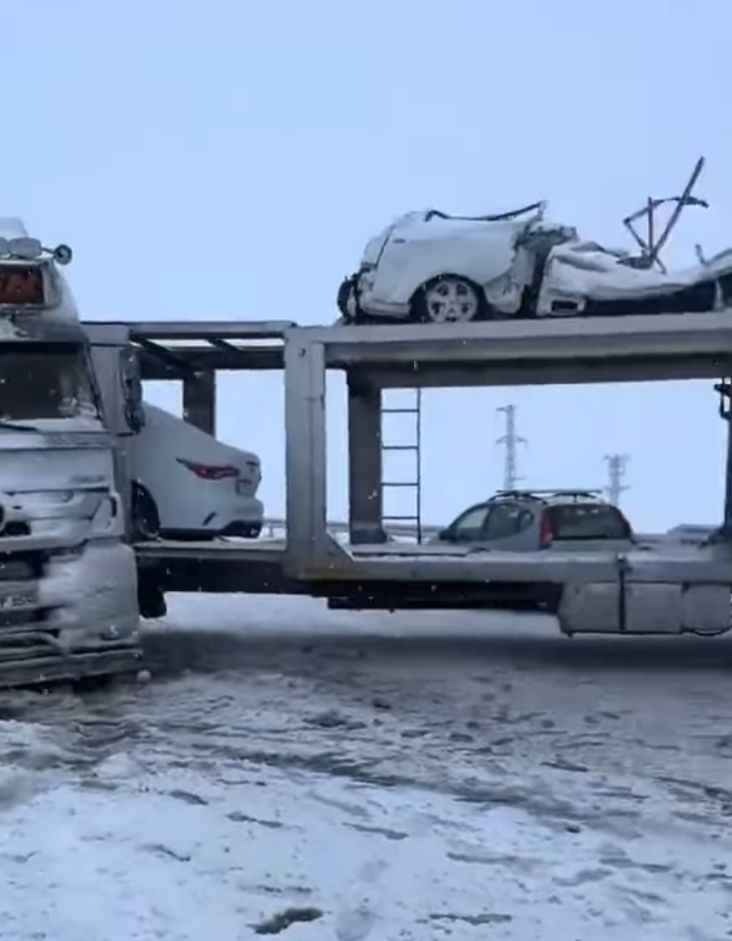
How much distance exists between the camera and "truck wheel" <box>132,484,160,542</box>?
10305mm

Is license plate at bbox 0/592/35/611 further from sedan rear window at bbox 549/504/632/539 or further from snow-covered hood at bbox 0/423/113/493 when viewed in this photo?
sedan rear window at bbox 549/504/632/539

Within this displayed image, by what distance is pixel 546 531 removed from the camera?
11.4 meters

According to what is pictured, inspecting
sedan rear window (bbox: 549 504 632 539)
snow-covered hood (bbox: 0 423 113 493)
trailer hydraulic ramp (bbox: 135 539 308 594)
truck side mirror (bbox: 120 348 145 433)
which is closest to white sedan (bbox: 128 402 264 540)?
trailer hydraulic ramp (bbox: 135 539 308 594)

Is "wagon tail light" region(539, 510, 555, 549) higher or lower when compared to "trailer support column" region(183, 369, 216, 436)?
lower

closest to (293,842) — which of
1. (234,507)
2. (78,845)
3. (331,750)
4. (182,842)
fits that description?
(182,842)

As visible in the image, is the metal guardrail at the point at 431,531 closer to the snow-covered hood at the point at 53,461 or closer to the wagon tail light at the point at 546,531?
the wagon tail light at the point at 546,531

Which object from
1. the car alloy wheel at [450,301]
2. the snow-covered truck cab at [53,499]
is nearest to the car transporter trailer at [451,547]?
the car alloy wheel at [450,301]

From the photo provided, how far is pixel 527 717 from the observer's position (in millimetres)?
7984

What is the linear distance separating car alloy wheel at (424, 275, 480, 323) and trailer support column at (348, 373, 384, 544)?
44.7 inches

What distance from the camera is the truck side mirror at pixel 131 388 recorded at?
955 centimetres

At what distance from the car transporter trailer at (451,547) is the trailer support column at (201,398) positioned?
3.43 ft

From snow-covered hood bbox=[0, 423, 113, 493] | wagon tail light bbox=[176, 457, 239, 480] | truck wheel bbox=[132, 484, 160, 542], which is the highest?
snow-covered hood bbox=[0, 423, 113, 493]

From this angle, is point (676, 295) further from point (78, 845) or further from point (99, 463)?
point (78, 845)

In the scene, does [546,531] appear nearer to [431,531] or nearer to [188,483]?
[431,531]
